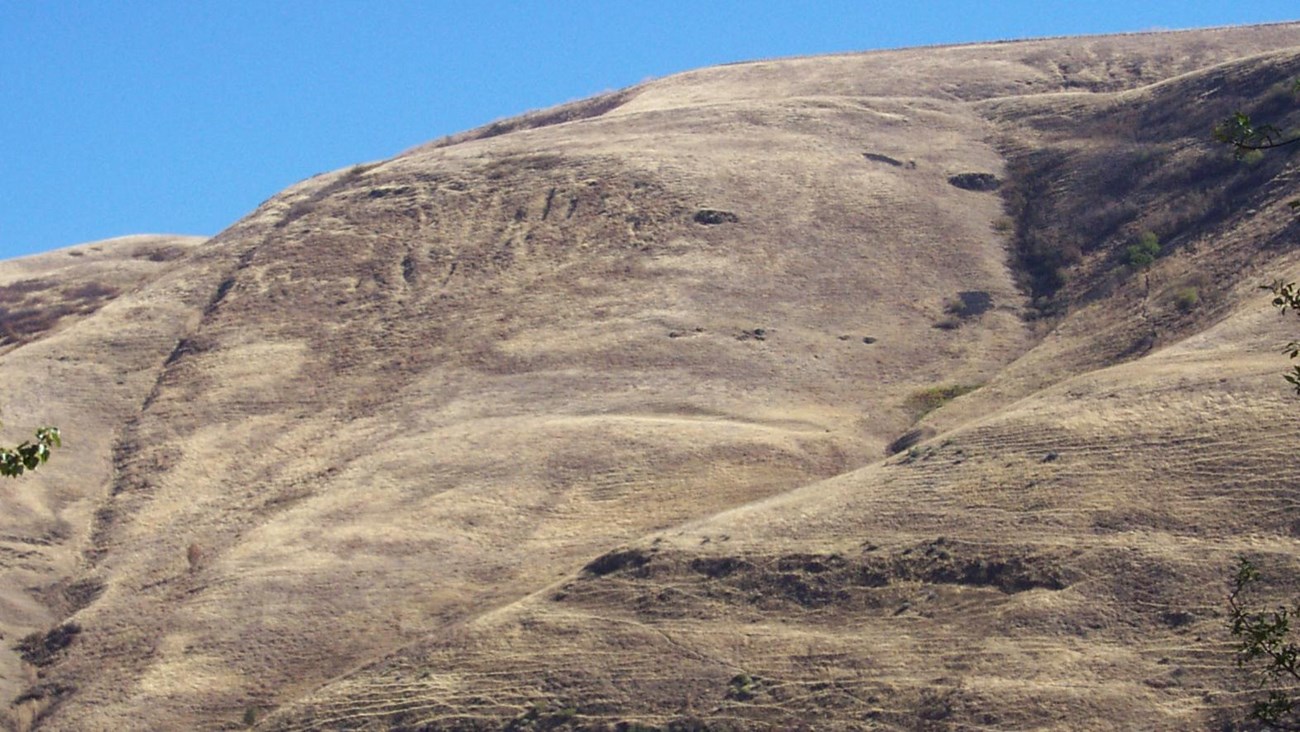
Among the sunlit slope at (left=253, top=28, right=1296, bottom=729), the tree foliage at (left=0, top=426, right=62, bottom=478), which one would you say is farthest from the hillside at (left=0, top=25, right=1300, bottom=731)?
the tree foliage at (left=0, top=426, right=62, bottom=478)

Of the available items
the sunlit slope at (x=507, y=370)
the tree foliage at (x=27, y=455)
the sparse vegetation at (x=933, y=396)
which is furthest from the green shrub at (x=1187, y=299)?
the tree foliage at (x=27, y=455)

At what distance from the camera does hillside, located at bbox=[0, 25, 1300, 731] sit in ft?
98.4

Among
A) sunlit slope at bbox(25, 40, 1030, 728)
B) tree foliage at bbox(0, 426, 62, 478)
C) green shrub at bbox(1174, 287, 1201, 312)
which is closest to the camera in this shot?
tree foliage at bbox(0, 426, 62, 478)

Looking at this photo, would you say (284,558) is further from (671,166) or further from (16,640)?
(671,166)

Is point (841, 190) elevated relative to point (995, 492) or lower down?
elevated

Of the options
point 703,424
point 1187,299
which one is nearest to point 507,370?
point 703,424

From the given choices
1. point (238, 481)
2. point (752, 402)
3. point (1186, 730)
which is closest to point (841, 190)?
point (752, 402)

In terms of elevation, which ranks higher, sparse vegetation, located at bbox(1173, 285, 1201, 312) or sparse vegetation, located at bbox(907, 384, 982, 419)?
sparse vegetation, located at bbox(1173, 285, 1201, 312)

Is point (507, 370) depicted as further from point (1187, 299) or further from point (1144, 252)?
point (1144, 252)

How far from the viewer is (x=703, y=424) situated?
4275 cm

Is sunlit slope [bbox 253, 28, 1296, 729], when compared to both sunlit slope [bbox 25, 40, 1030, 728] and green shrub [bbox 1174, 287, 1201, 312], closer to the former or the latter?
sunlit slope [bbox 25, 40, 1030, 728]

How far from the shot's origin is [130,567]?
40.9 m

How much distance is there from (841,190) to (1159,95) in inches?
497

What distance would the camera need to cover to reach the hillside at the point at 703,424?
29984 mm
